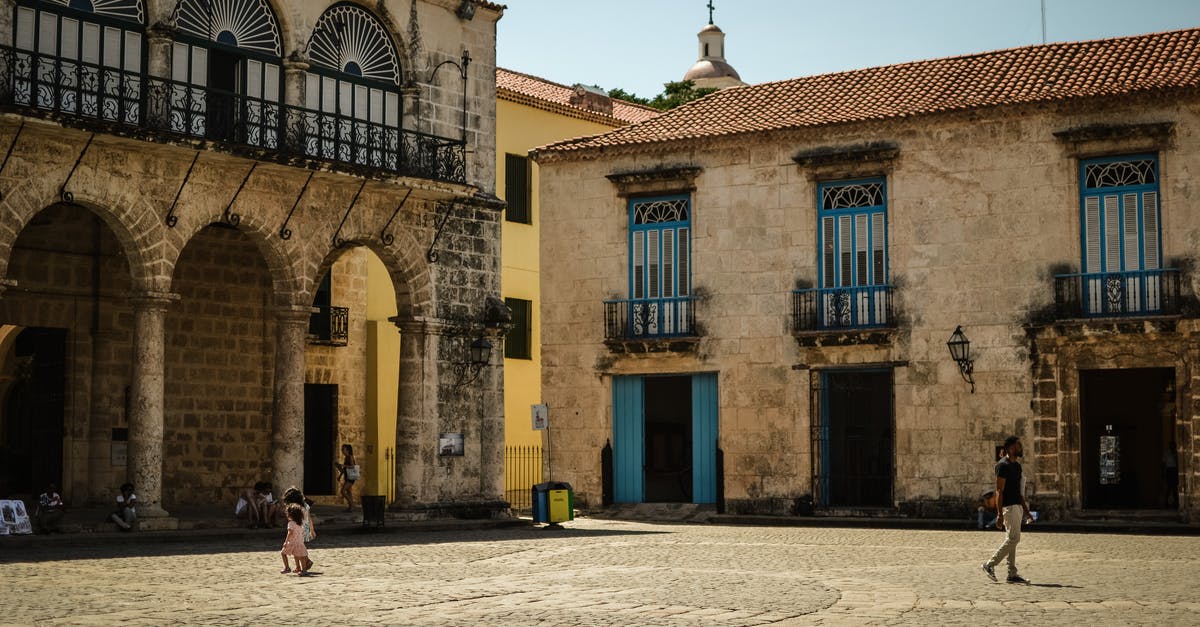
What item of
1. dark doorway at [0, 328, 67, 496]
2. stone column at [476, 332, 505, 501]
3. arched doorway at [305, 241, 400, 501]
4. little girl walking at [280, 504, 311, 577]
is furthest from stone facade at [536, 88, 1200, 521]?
little girl walking at [280, 504, 311, 577]

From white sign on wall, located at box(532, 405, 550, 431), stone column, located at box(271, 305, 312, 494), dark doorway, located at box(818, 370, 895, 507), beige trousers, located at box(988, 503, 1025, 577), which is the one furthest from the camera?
dark doorway, located at box(818, 370, 895, 507)

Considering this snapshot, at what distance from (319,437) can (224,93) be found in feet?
33.9

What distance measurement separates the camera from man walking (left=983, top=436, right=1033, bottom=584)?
1379 centimetres


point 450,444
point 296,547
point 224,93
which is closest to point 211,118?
point 224,93

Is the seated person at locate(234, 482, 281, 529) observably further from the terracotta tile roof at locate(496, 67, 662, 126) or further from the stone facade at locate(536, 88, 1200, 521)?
the terracotta tile roof at locate(496, 67, 662, 126)

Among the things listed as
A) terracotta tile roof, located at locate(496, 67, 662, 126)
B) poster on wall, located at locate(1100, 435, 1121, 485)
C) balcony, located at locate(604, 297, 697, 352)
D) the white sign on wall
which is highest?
terracotta tile roof, located at locate(496, 67, 662, 126)

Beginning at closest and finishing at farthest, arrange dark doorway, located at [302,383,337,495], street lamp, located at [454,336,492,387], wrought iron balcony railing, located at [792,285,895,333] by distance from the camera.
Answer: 1. street lamp, located at [454,336,492,387]
2. wrought iron balcony railing, located at [792,285,895,333]
3. dark doorway, located at [302,383,337,495]

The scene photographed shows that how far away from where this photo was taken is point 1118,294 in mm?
24422

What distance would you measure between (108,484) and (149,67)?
7.24 m

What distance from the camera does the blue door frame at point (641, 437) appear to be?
1096 inches

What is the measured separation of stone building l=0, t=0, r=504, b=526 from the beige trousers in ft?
37.4

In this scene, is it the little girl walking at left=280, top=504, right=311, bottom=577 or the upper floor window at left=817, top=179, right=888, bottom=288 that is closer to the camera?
the little girl walking at left=280, top=504, right=311, bottom=577

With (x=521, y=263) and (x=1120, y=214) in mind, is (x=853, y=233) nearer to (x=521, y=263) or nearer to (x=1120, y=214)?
(x=1120, y=214)

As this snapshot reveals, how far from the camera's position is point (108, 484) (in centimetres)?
2409
